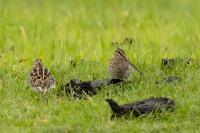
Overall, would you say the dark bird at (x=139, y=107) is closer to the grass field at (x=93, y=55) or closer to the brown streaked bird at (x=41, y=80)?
the grass field at (x=93, y=55)

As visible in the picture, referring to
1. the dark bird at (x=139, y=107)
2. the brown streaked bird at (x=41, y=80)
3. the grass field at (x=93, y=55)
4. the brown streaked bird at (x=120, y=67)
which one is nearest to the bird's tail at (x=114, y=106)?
the dark bird at (x=139, y=107)

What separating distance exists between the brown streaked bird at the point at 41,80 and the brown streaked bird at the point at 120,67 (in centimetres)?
91

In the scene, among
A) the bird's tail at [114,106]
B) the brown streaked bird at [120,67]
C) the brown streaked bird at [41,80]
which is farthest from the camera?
the brown streaked bird at [120,67]

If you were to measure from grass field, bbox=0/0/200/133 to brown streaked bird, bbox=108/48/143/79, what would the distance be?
0.64 feet

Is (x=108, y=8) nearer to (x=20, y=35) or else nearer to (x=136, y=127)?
(x=20, y=35)

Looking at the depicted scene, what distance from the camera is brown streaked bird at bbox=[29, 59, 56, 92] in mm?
9181

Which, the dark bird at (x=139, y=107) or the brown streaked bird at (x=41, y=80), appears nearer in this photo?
the dark bird at (x=139, y=107)

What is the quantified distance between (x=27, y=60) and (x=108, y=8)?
5.47m

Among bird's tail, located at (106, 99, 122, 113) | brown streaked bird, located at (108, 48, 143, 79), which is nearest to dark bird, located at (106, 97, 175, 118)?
bird's tail, located at (106, 99, 122, 113)

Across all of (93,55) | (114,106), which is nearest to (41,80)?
(114,106)

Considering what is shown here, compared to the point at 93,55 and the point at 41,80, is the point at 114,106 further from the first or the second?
the point at 93,55

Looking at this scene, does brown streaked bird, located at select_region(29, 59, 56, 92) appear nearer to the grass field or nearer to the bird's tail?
the grass field

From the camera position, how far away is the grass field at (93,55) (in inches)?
332

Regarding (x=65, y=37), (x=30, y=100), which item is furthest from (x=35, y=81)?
(x=65, y=37)
